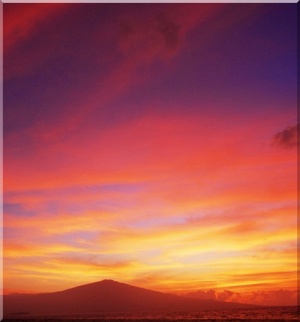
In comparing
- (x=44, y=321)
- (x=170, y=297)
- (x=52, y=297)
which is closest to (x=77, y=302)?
(x=52, y=297)

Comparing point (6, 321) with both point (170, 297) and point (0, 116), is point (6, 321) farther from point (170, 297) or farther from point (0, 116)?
point (170, 297)

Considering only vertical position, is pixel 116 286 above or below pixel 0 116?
below

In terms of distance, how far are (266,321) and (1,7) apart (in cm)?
1630

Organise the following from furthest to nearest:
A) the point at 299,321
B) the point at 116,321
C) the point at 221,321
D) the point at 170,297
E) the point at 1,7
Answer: the point at 170,297 → the point at 116,321 → the point at 221,321 → the point at 299,321 → the point at 1,7

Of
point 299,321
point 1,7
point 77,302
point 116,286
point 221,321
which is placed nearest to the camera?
point 1,7

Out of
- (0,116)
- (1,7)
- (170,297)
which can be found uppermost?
(1,7)

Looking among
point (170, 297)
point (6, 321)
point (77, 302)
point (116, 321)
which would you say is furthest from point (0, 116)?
point (170, 297)

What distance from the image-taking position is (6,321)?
20938 millimetres

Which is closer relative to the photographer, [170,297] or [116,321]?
[116,321]

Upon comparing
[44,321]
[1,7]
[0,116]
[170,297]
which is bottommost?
[170,297]

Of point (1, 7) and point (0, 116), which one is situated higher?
point (1, 7)

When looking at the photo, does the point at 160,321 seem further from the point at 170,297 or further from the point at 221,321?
the point at 170,297

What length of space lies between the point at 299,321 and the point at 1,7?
1649 cm

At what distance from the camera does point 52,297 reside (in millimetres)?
78312
